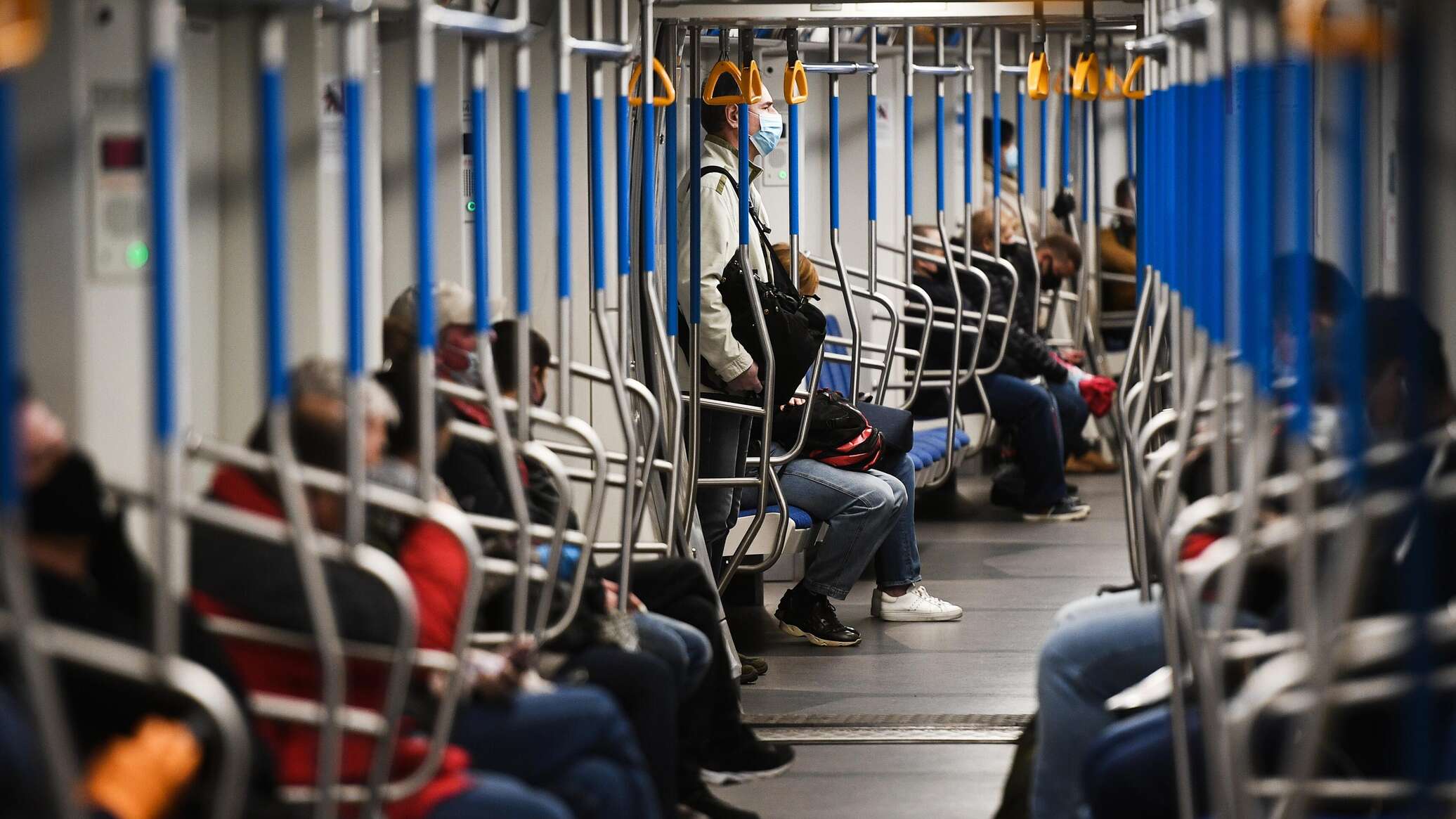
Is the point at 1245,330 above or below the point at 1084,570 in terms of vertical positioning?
above

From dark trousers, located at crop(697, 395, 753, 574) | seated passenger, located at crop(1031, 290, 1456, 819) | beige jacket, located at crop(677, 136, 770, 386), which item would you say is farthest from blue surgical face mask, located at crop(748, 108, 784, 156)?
seated passenger, located at crop(1031, 290, 1456, 819)

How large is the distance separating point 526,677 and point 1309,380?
1.49 m

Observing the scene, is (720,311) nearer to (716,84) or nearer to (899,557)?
(716,84)

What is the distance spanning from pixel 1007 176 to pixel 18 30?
8.17m

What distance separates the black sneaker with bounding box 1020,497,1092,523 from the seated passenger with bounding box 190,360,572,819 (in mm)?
6107

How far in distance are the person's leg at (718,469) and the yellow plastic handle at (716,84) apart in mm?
941

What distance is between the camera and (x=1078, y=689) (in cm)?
363

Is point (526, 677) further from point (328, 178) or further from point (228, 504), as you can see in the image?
point (328, 178)

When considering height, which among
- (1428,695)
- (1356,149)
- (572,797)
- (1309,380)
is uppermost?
(1356,149)

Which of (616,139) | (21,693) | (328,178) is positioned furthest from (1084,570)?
(21,693)

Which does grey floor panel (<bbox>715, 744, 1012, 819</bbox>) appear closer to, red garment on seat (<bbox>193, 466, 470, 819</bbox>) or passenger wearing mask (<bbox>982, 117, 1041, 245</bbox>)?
red garment on seat (<bbox>193, 466, 470, 819</bbox>)

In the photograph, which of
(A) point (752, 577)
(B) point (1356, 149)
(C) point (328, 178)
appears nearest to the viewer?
(B) point (1356, 149)

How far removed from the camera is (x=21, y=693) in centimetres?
222

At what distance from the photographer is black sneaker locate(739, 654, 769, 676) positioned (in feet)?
18.6
